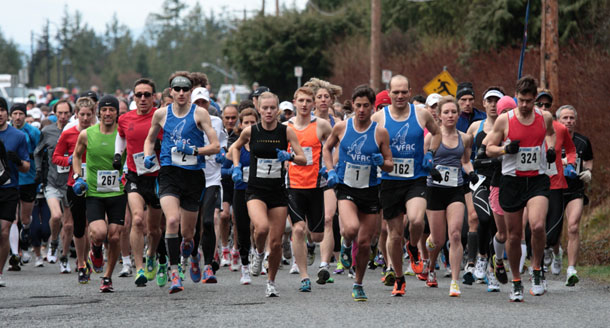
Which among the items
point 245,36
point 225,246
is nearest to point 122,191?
point 225,246

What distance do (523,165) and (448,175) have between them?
1.32 m

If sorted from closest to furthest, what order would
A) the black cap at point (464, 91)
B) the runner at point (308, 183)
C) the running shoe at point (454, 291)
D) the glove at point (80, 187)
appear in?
the running shoe at point (454, 291) < the glove at point (80, 187) < the runner at point (308, 183) < the black cap at point (464, 91)

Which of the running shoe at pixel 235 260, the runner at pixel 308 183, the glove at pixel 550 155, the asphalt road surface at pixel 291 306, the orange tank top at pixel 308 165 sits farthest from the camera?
the running shoe at pixel 235 260

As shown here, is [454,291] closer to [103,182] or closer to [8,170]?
[103,182]

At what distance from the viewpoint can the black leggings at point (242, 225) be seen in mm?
12703

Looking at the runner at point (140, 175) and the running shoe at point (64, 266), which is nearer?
the runner at point (140, 175)

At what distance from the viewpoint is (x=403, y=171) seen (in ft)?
35.4

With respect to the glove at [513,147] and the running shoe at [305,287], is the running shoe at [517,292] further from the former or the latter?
the running shoe at [305,287]

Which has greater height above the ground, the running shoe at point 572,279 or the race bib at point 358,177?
the race bib at point 358,177

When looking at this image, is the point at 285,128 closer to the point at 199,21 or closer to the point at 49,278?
the point at 49,278

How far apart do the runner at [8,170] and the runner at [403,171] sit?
4.59m

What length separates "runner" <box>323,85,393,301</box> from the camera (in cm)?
1063

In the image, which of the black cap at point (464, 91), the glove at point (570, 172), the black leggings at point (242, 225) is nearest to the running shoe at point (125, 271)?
the black leggings at point (242, 225)

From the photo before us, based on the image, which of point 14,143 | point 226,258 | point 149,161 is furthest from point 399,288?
point 14,143
